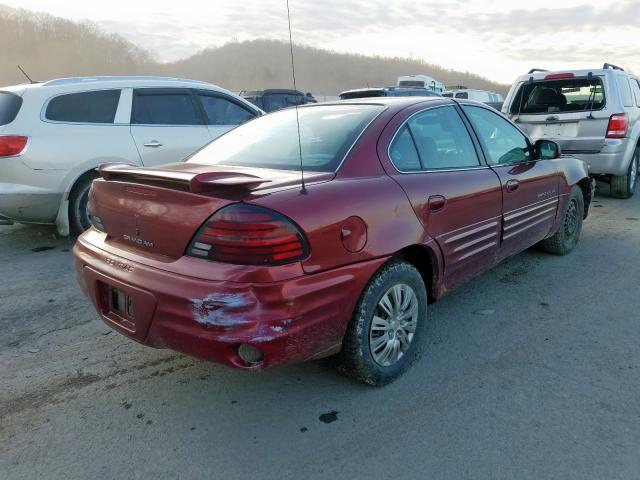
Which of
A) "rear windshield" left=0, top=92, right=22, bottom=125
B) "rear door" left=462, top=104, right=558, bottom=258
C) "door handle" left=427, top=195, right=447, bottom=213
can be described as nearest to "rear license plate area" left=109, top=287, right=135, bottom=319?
"door handle" left=427, top=195, right=447, bottom=213

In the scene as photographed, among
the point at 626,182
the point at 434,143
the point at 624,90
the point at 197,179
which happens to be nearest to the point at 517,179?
the point at 434,143

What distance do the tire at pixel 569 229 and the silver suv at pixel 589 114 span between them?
256 cm

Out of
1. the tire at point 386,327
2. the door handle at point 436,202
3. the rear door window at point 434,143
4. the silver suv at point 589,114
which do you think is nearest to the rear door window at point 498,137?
the rear door window at point 434,143

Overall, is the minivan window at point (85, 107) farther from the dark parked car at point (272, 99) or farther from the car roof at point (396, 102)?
Answer: the dark parked car at point (272, 99)

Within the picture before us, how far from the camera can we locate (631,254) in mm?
5199

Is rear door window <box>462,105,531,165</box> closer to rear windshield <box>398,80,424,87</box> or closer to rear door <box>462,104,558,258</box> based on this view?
rear door <box>462,104,558,258</box>

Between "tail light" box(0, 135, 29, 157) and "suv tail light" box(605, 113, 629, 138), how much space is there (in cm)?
728

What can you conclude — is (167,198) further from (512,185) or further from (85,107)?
(85,107)

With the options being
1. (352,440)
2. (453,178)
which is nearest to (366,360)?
(352,440)

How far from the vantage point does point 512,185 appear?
378 centimetres

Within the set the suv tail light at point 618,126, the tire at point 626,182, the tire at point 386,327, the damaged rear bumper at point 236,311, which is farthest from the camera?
the tire at point 626,182

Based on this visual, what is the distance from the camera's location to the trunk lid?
228 cm

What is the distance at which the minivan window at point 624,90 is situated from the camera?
24.0 feet

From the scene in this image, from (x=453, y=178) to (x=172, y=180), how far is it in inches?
68.9
